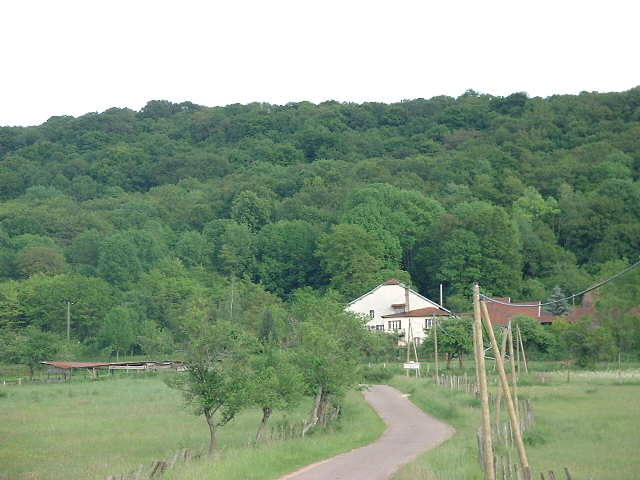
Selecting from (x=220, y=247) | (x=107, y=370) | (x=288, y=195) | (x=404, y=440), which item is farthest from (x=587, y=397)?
(x=288, y=195)

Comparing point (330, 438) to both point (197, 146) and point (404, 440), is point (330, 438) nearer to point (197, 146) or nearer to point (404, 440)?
point (404, 440)

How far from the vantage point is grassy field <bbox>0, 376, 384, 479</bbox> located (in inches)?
1067

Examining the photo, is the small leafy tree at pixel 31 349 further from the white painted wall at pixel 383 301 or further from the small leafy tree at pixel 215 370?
the small leafy tree at pixel 215 370

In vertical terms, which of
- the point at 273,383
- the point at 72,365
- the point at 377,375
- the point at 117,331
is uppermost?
the point at 117,331

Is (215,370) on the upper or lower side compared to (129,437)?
upper

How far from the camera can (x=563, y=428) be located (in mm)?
34969

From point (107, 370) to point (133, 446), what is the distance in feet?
167

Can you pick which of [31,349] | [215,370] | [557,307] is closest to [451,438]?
[215,370]

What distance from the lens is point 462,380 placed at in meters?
56.7

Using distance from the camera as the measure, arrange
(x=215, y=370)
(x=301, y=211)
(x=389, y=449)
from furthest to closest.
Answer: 1. (x=301, y=211)
2. (x=215, y=370)
3. (x=389, y=449)

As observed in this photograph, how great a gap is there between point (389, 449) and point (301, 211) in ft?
310

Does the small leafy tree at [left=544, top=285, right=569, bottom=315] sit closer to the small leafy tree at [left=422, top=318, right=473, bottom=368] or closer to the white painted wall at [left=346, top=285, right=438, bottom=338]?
the white painted wall at [left=346, top=285, right=438, bottom=338]

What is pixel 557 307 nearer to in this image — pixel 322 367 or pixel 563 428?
pixel 322 367

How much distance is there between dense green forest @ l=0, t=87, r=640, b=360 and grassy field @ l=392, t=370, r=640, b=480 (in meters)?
35.5
